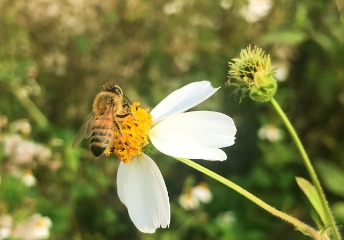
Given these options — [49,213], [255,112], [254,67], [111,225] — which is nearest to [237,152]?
[255,112]

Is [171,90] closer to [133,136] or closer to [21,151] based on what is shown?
[21,151]

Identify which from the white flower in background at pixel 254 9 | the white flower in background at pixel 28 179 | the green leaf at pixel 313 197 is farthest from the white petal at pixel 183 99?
the white flower in background at pixel 254 9

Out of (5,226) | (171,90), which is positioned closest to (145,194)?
(5,226)

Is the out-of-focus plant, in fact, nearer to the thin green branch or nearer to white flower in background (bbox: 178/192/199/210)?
white flower in background (bbox: 178/192/199/210)

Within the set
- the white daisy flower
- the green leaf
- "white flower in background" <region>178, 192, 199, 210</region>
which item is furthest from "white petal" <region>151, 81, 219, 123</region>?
"white flower in background" <region>178, 192, 199, 210</region>

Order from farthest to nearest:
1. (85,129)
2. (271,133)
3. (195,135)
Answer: (271,133), (85,129), (195,135)

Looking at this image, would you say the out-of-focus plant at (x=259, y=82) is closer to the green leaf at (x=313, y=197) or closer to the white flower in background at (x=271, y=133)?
the green leaf at (x=313, y=197)

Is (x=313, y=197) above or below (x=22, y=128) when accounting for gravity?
below
